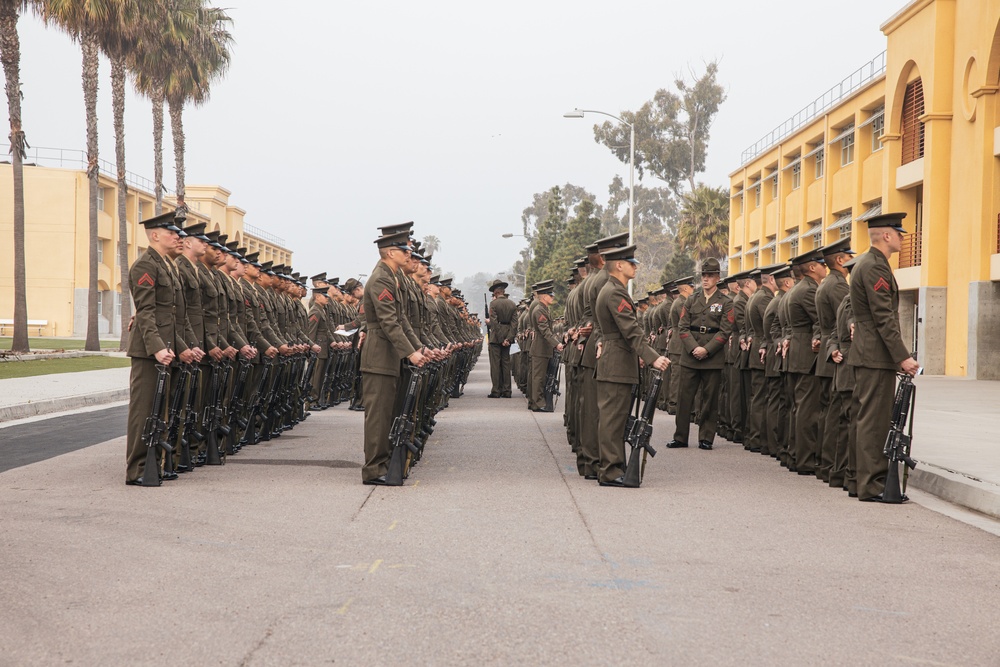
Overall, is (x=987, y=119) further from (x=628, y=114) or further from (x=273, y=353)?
(x=628, y=114)

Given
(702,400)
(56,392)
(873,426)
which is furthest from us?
(56,392)

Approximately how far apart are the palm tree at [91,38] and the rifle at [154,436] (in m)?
25.1

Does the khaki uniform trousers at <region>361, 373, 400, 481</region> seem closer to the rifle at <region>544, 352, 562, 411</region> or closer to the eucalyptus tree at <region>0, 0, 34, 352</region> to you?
the rifle at <region>544, 352, 562, 411</region>

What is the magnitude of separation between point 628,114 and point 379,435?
72832 millimetres

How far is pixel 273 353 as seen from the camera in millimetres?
12352

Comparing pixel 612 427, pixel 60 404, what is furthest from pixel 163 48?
pixel 612 427

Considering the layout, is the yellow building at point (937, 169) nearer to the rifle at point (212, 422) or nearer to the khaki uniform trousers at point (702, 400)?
the khaki uniform trousers at point (702, 400)

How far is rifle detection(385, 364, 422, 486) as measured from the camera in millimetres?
9352

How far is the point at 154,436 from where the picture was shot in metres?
9.02

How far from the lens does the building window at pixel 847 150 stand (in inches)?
1518

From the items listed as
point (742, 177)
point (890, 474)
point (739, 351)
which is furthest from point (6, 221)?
point (890, 474)

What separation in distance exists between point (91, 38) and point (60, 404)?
2220 cm

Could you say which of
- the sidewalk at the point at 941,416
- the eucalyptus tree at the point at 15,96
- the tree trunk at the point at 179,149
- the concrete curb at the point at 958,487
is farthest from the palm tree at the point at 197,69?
the concrete curb at the point at 958,487

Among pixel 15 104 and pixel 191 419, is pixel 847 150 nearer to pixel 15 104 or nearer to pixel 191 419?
pixel 15 104
